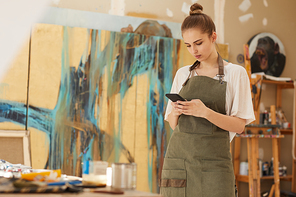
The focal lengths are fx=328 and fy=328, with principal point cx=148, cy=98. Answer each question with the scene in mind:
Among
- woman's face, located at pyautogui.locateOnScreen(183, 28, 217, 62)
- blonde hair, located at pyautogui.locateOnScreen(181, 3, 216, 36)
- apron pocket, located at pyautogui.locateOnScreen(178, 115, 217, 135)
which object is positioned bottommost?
apron pocket, located at pyautogui.locateOnScreen(178, 115, 217, 135)

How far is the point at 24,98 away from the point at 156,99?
1299 mm

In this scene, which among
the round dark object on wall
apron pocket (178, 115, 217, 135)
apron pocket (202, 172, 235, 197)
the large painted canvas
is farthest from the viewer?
the round dark object on wall

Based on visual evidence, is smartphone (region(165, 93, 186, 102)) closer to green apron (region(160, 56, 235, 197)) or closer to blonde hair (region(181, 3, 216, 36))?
green apron (region(160, 56, 235, 197))

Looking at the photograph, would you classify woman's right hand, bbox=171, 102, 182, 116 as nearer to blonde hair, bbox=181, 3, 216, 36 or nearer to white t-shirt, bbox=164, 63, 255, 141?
white t-shirt, bbox=164, 63, 255, 141

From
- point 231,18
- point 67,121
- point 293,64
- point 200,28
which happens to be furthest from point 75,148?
point 293,64

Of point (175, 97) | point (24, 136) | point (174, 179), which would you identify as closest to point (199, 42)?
point (175, 97)

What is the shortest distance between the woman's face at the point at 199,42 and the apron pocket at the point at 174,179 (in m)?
0.60

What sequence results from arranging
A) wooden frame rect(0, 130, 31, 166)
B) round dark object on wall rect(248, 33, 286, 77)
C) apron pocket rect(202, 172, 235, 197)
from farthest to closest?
round dark object on wall rect(248, 33, 286, 77), wooden frame rect(0, 130, 31, 166), apron pocket rect(202, 172, 235, 197)

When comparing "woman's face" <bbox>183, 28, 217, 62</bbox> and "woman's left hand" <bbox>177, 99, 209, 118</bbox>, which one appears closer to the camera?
"woman's left hand" <bbox>177, 99, 209, 118</bbox>

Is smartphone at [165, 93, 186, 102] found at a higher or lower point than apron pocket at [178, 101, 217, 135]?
higher

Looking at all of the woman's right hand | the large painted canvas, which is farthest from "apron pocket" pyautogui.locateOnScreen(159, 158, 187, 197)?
the large painted canvas

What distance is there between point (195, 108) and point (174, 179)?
15.2 inches

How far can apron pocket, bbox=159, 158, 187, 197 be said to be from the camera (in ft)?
5.52

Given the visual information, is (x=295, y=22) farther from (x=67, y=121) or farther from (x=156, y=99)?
(x=67, y=121)
